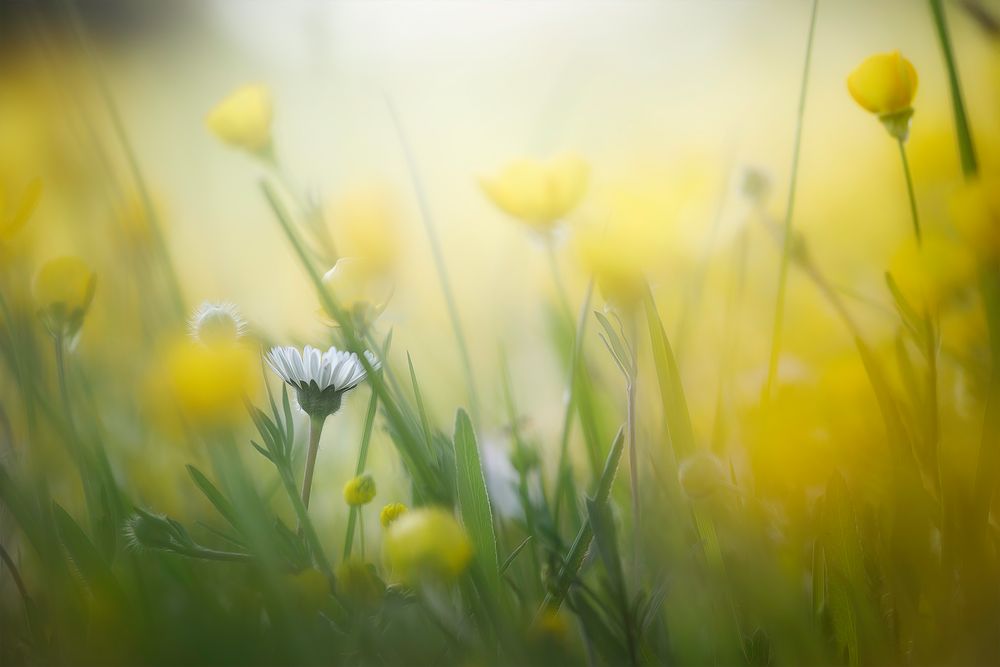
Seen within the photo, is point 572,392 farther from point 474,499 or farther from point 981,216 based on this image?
point 981,216

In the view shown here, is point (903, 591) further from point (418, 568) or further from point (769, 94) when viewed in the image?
point (769, 94)

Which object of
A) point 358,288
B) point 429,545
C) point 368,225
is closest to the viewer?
point 429,545

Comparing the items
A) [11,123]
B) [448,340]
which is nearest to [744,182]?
[448,340]

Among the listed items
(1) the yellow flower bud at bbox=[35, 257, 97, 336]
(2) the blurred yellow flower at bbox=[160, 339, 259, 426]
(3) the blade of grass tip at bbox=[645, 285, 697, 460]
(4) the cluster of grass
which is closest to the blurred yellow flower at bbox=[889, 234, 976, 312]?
(4) the cluster of grass

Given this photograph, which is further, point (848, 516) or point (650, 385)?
point (650, 385)

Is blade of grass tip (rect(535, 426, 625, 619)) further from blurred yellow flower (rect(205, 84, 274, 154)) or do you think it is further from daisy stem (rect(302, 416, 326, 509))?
blurred yellow flower (rect(205, 84, 274, 154))

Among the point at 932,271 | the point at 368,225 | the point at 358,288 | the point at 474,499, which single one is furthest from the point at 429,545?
the point at 368,225
